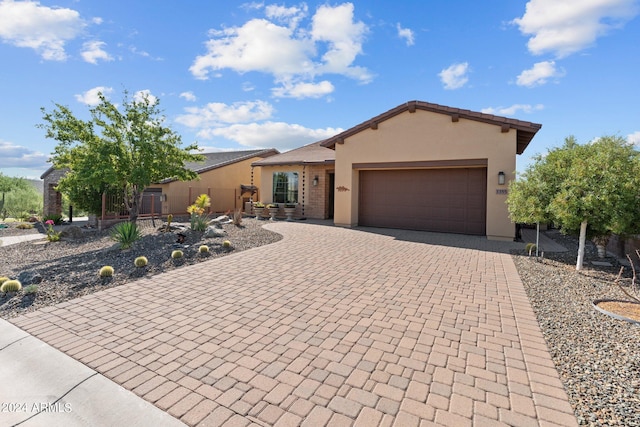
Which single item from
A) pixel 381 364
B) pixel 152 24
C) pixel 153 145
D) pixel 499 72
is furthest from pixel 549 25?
pixel 153 145

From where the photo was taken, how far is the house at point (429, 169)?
10.9 metres

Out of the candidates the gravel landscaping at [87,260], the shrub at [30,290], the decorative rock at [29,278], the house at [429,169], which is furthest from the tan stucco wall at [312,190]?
the shrub at [30,290]

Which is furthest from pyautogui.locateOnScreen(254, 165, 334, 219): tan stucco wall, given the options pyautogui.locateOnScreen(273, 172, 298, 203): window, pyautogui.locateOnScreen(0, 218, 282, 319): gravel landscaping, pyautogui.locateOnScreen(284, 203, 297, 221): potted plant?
pyautogui.locateOnScreen(0, 218, 282, 319): gravel landscaping

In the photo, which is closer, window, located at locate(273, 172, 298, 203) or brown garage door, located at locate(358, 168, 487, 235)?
brown garage door, located at locate(358, 168, 487, 235)

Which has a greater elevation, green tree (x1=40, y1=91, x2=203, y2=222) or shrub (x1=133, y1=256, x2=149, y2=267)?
Result: green tree (x1=40, y1=91, x2=203, y2=222)

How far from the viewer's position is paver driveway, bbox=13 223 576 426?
94.6 inches

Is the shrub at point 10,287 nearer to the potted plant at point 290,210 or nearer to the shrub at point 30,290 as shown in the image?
the shrub at point 30,290

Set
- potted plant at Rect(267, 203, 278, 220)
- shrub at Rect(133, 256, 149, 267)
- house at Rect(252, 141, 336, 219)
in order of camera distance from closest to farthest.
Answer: shrub at Rect(133, 256, 149, 267) → house at Rect(252, 141, 336, 219) → potted plant at Rect(267, 203, 278, 220)

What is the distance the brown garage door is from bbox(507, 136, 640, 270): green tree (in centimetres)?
439

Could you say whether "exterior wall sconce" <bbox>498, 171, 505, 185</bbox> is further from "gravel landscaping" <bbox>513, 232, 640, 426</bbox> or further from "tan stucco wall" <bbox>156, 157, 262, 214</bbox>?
"tan stucco wall" <bbox>156, 157, 262, 214</bbox>

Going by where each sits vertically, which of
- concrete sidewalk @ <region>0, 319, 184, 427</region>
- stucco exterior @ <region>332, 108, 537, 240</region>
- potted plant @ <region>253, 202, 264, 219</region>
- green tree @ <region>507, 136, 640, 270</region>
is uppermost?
stucco exterior @ <region>332, 108, 537, 240</region>

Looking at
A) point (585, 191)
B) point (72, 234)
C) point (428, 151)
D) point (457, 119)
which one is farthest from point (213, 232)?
point (585, 191)

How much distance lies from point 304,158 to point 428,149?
24.4ft

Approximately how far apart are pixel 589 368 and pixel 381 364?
2.01 meters
